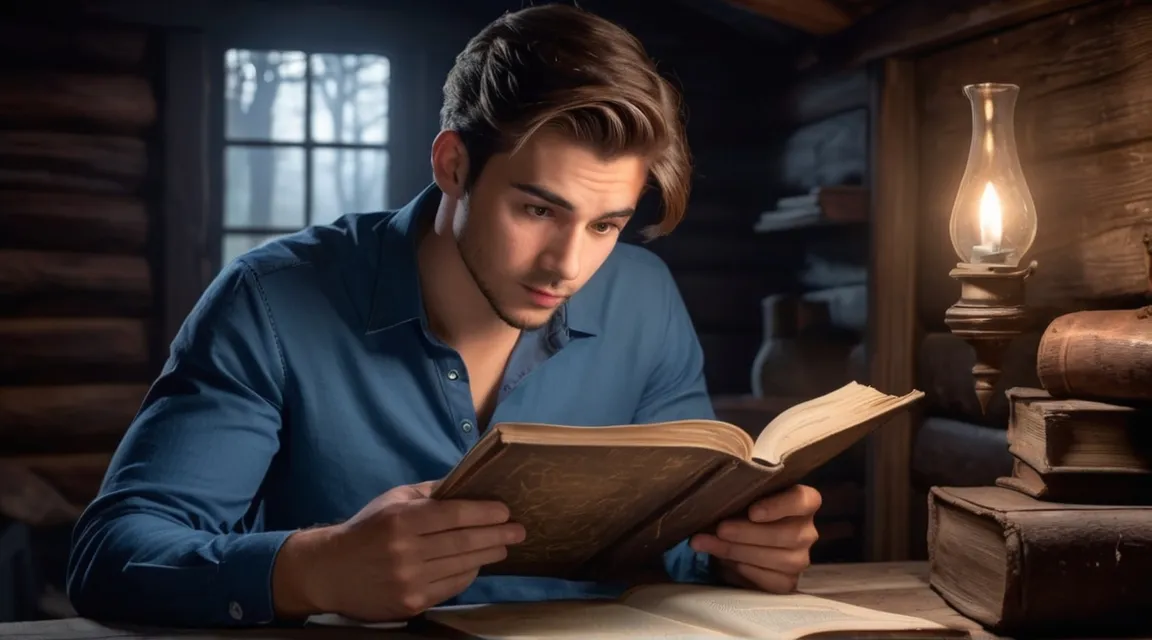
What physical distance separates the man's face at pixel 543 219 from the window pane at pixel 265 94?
10.5 feet

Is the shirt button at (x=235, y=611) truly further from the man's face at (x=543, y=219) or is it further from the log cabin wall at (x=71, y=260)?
the log cabin wall at (x=71, y=260)

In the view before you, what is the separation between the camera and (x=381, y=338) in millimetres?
2084

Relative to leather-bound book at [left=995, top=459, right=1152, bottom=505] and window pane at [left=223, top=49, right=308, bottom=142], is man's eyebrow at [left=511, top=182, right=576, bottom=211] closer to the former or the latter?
leather-bound book at [left=995, top=459, right=1152, bottom=505]

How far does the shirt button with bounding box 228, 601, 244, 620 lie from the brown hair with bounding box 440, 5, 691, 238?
30.2 inches

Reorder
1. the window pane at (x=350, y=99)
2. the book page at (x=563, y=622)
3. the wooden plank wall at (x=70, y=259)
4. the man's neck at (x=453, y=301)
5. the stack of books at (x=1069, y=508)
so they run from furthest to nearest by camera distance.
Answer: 1. the window pane at (x=350, y=99)
2. the wooden plank wall at (x=70, y=259)
3. the man's neck at (x=453, y=301)
4. the stack of books at (x=1069, y=508)
5. the book page at (x=563, y=622)

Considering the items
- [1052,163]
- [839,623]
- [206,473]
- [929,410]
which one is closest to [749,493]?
[839,623]

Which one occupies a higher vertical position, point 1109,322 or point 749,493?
point 1109,322

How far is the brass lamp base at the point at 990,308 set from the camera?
2.18 meters

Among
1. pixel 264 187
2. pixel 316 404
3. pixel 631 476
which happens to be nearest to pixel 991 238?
pixel 631 476

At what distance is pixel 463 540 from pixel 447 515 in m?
0.04

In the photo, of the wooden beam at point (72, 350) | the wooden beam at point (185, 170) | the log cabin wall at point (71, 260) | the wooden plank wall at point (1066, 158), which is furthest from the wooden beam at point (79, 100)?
the wooden plank wall at point (1066, 158)

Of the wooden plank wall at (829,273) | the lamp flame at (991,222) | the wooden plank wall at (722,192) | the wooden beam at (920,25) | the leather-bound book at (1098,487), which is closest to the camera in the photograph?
the leather-bound book at (1098,487)

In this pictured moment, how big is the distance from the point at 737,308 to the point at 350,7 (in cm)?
197

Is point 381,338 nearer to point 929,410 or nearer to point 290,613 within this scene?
point 290,613
